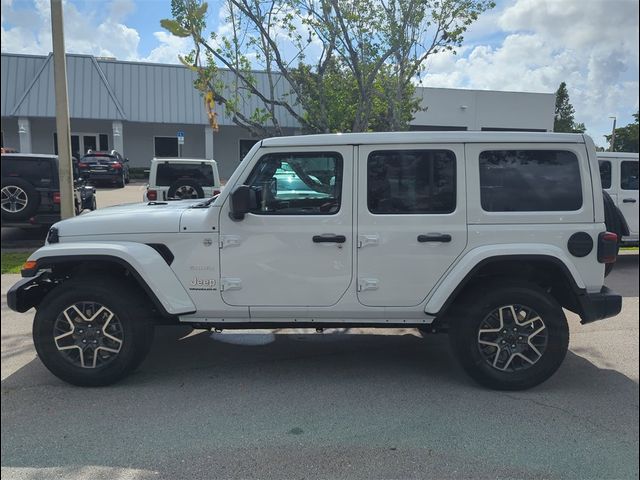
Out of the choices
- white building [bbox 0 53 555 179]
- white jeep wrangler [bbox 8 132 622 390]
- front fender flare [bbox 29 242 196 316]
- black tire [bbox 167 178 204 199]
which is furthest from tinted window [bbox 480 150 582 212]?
front fender flare [bbox 29 242 196 316]

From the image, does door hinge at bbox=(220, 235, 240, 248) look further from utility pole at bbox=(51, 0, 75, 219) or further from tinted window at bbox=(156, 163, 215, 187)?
utility pole at bbox=(51, 0, 75, 219)

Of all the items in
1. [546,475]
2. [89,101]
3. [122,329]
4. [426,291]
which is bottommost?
[546,475]

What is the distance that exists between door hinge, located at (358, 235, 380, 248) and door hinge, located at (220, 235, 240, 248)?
877 mm

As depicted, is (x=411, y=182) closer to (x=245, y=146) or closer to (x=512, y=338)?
(x=245, y=146)

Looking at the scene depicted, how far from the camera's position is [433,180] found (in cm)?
366

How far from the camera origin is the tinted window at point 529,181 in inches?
139

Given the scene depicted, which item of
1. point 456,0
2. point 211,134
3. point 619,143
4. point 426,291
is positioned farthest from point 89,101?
point 619,143

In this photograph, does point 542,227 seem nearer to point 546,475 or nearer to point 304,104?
point 546,475

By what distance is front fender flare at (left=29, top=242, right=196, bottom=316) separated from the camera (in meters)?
3.67

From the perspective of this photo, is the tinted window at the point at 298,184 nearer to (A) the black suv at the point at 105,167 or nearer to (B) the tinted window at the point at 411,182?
(B) the tinted window at the point at 411,182

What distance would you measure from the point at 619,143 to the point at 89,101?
289 centimetres

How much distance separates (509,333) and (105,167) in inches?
122

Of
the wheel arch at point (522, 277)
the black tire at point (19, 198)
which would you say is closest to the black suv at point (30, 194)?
the black tire at point (19, 198)

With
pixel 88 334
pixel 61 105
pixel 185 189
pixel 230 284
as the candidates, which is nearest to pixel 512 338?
pixel 230 284
